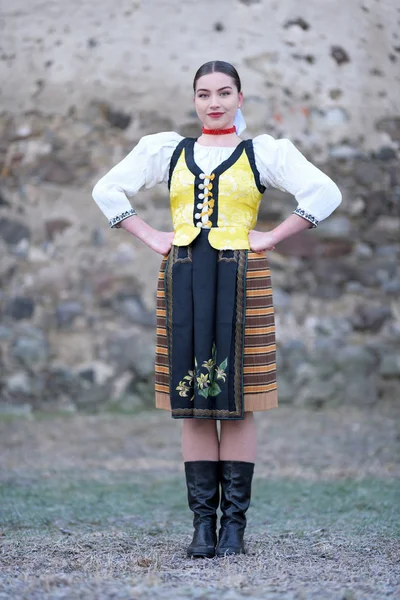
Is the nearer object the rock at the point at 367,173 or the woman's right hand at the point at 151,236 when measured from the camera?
the woman's right hand at the point at 151,236

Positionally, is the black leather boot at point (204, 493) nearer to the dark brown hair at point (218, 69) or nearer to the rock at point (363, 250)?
the dark brown hair at point (218, 69)

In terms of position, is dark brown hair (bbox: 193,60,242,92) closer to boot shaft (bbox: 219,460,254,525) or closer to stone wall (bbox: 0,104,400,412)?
boot shaft (bbox: 219,460,254,525)

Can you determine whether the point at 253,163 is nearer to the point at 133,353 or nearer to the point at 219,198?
the point at 219,198

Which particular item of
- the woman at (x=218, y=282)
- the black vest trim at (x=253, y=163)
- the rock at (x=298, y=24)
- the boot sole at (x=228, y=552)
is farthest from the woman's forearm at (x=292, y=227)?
the rock at (x=298, y=24)

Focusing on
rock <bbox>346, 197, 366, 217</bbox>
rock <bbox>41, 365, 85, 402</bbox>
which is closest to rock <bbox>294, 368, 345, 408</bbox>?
rock <bbox>346, 197, 366, 217</bbox>

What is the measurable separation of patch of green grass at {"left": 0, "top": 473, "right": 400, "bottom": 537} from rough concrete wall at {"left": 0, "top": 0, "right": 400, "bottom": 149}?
246cm

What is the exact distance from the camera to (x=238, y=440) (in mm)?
2680

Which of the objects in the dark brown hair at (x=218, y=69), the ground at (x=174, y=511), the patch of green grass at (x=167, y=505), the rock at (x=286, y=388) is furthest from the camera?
the rock at (x=286, y=388)

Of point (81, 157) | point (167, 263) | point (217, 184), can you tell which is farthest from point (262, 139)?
point (81, 157)

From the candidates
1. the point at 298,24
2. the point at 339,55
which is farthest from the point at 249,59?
the point at 339,55

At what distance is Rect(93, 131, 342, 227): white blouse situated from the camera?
2619 mm

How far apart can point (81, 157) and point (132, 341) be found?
4.04ft

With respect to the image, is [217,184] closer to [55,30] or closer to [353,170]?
[353,170]

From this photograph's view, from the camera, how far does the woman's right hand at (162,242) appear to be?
267 centimetres
